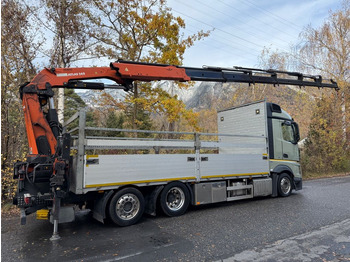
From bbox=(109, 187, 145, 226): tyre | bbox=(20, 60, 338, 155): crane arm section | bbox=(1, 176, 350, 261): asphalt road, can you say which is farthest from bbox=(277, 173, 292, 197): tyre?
bbox=(109, 187, 145, 226): tyre

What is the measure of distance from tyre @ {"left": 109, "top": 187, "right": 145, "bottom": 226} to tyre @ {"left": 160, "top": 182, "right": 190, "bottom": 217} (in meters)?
0.60

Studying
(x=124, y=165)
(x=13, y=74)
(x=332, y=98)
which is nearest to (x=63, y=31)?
(x=13, y=74)

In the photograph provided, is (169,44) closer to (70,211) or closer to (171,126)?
(171,126)

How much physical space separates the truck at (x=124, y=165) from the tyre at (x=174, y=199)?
0.02 m

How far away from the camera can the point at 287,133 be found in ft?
30.0

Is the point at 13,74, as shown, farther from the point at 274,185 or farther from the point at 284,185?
the point at 284,185

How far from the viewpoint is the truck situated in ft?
16.5

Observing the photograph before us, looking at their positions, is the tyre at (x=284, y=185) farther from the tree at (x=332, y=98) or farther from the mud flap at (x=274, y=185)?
the tree at (x=332, y=98)

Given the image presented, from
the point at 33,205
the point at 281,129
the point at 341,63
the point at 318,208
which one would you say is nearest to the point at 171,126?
the point at 281,129

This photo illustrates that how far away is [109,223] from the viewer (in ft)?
19.0

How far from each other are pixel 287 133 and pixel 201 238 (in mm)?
6064

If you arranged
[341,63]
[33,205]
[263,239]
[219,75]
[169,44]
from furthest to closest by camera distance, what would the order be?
[341,63] < [169,44] < [219,75] < [33,205] < [263,239]

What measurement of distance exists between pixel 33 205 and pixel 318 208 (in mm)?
6918

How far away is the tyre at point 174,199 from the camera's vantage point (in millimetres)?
6090
